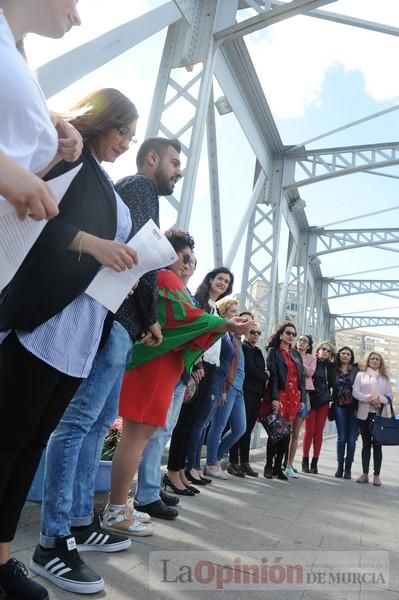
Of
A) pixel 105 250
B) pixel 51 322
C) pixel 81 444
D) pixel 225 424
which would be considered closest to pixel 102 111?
pixel 105 250

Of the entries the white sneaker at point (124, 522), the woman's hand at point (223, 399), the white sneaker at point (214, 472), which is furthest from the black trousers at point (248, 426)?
the white sneaker at point (124, 522)

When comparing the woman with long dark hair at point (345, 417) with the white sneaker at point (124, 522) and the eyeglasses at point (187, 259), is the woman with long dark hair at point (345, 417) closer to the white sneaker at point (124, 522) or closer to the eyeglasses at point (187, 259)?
the eyeglasses at point (187, 259)

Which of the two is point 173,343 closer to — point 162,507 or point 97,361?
point 97,361

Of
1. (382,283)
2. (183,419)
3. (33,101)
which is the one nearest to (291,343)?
(183,419)

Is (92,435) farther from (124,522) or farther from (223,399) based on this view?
(223,399)

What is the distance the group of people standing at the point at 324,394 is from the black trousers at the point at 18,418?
391 cm

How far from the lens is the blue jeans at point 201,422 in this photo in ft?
12.9

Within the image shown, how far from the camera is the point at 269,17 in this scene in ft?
15.7

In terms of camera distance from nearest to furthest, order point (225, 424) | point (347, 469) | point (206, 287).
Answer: point (206, 287) < point (225, 424) < point (347, 469)

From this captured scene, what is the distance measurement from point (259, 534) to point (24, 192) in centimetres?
241

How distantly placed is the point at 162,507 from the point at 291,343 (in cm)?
314

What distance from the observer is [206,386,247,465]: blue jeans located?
180 inches

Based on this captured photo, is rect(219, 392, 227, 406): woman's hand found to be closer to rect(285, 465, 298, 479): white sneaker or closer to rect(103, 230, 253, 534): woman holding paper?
rect(285, 465, 298, 479): white sneaker

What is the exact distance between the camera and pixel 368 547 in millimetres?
2670
